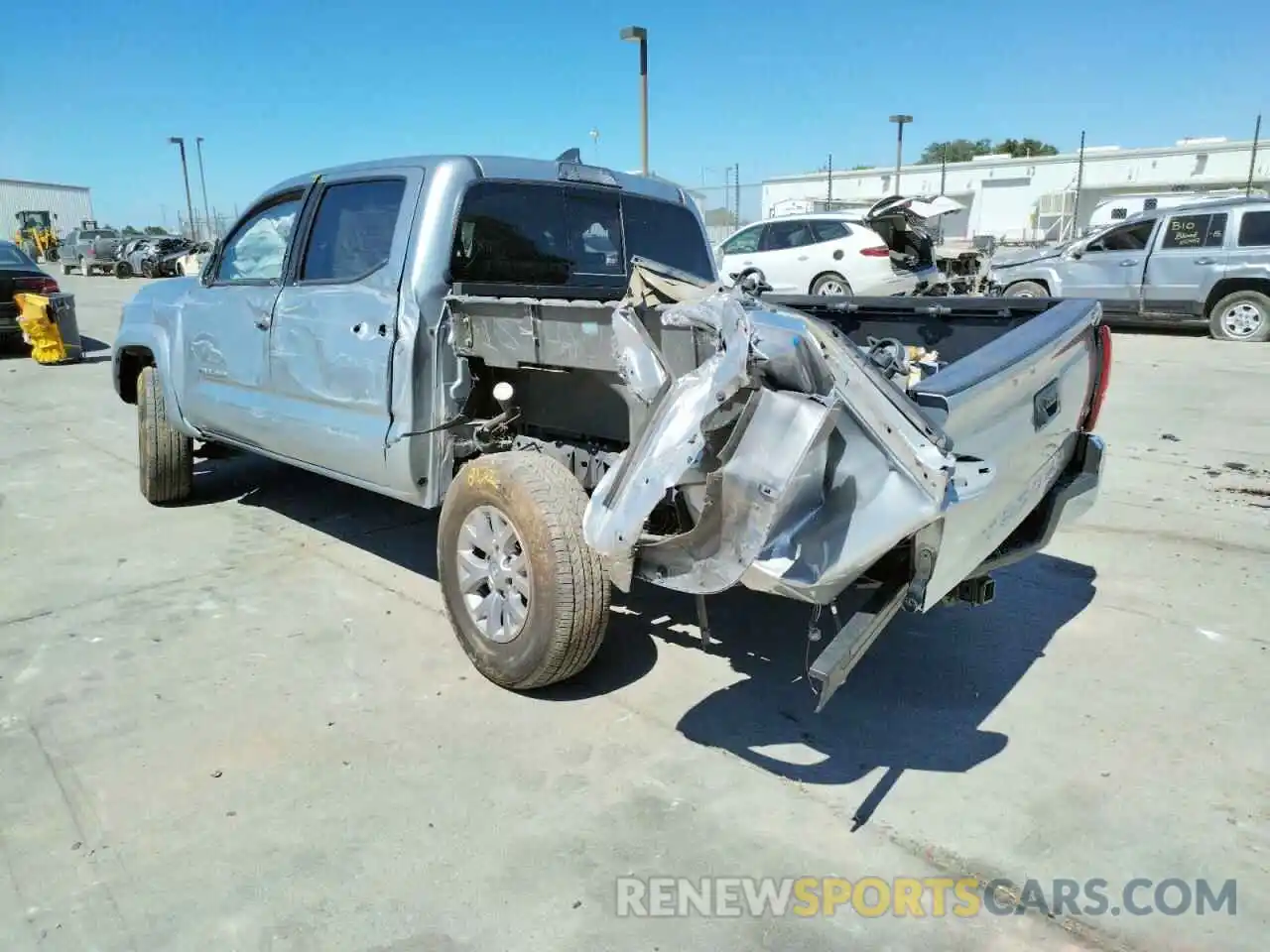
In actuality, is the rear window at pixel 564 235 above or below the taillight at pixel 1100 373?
above

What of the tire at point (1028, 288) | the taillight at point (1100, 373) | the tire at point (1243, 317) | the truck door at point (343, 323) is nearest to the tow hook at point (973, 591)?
the taillight at point (1100, 373)

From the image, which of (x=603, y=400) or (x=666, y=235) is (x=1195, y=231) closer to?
(x=666, y=235)

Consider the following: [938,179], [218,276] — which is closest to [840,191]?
[938,179]

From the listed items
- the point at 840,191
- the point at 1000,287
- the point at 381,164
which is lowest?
the point at 1000,287

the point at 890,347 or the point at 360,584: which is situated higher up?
the point at 890,347

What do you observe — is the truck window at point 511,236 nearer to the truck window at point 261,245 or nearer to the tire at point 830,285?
the truck window at point 261,245

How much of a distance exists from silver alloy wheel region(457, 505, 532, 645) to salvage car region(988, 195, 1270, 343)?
1118 cm

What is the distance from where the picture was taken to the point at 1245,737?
3.25 m

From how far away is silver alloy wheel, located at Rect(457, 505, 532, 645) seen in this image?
3480 mm

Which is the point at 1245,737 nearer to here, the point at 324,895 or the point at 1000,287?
the point at 324,895

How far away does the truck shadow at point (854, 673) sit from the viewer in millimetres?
3213

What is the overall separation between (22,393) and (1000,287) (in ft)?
45.5

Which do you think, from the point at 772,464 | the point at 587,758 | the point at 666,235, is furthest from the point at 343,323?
the point at 772,464

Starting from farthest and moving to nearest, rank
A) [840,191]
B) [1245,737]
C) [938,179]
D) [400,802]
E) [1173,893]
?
[840,191], [938,179], [1245,737], [400,802], [1173,893]
